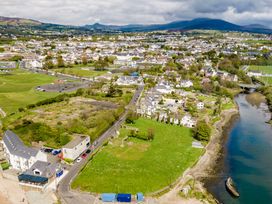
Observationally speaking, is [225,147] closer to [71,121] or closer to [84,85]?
[71,121]

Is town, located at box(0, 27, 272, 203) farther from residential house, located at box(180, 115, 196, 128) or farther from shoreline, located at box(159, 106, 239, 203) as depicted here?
shoreline, located at box(159, 106, 239, 203)

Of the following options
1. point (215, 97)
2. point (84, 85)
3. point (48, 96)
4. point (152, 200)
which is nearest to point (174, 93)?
point (215, 97)

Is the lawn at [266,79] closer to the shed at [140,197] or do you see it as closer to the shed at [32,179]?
the shed at [140,197]

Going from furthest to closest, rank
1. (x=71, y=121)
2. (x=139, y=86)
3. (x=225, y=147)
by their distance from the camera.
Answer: (x=139, y=86)
(x=71, y=121)
(x=225, y=147)

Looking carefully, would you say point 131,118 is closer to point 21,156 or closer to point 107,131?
point 107,131

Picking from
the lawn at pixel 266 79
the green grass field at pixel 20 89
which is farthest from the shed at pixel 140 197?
the lawn at pixel 266 79
